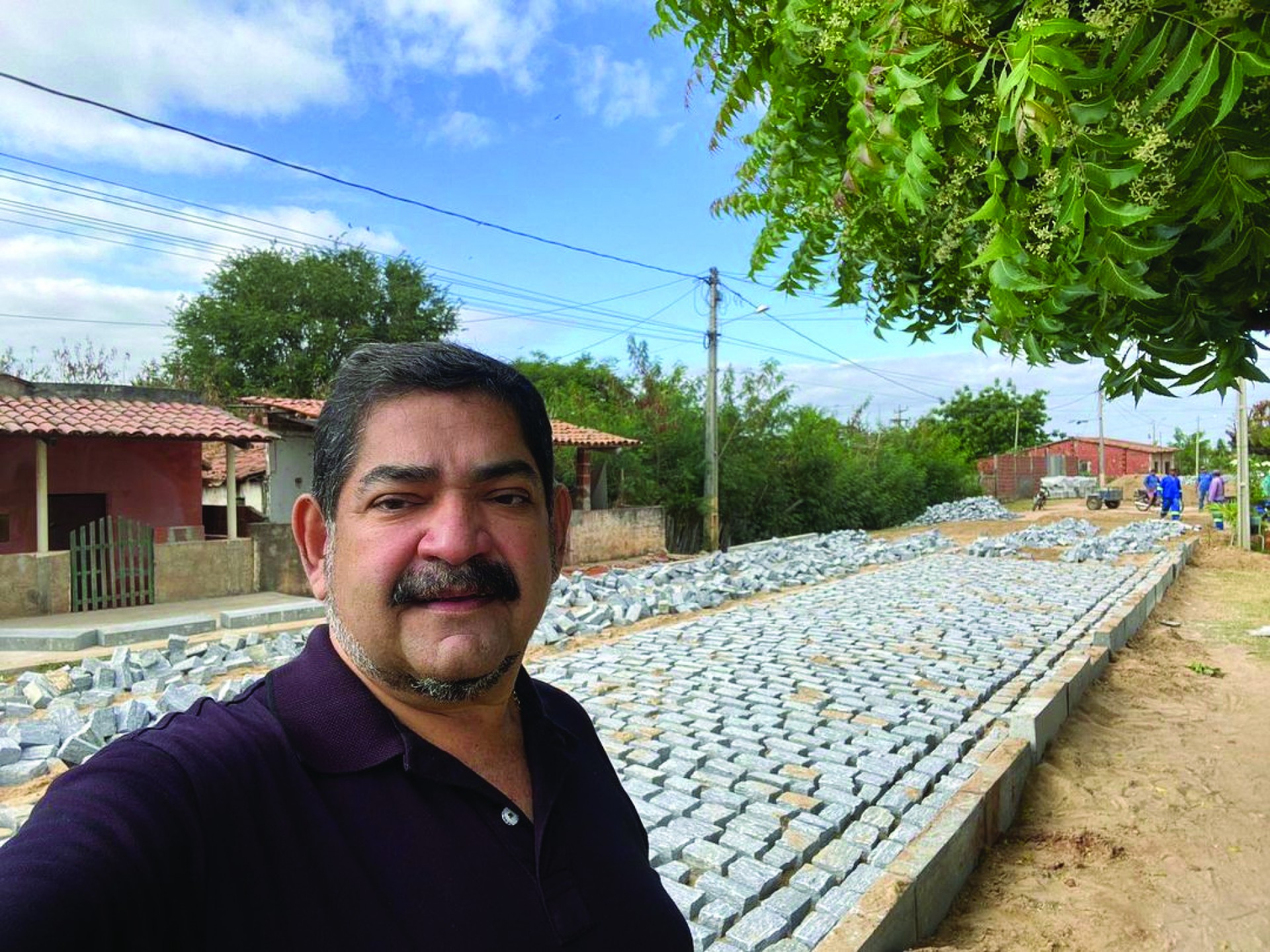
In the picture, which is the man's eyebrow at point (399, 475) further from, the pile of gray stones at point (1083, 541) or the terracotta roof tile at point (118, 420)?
the pile of gray stones at point (1083, 541)

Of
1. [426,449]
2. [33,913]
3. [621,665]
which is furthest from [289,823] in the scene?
[621,665]

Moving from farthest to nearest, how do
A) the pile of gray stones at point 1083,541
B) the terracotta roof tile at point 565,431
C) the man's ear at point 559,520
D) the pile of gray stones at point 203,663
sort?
the terracotta roof tile at point 565,431, the pile of gray stones at point 1083,541, the pile of gray stones at point 203,663, the man's ear at point 559,520

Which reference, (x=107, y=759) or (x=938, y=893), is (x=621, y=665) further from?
(x=107, y=759)

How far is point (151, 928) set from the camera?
107 centimetres

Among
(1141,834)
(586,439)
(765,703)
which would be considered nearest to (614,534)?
(586,439)

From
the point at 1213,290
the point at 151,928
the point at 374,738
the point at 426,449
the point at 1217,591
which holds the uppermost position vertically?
the point at 1213,290

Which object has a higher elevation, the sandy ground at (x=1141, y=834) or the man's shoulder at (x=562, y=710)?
the man's shoulder at (x=562, y=710)

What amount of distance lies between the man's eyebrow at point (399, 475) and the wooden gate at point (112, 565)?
14.5m

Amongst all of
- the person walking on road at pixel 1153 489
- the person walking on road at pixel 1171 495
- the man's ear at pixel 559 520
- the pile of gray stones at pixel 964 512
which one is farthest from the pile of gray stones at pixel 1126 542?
the man's ear at pixel 559 520

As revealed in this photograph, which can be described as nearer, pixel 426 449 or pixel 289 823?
pixel 289 823

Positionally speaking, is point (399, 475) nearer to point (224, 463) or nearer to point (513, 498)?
point (513, 498)

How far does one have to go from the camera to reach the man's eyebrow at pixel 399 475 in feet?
4.62

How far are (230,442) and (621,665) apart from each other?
1146cm

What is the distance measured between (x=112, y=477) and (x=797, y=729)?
15104 mm
